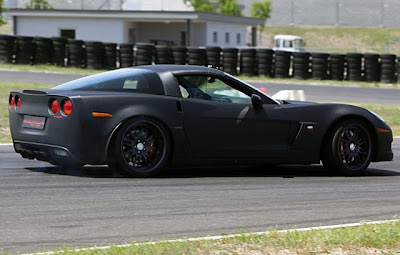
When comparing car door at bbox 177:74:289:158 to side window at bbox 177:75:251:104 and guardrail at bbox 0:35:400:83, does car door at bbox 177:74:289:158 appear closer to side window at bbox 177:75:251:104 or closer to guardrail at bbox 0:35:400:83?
side window at bbox 177:75:251:104

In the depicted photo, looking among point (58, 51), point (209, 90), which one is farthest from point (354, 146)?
point (58, 51)

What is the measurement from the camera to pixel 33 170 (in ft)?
32.8

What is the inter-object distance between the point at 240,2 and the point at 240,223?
88.2m

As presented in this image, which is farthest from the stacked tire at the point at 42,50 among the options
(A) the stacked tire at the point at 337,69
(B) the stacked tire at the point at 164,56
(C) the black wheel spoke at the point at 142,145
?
(C) the black wheel spoke at the point at 142,145

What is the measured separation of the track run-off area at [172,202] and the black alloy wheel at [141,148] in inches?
5.4

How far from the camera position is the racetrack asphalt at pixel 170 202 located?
6.76 m

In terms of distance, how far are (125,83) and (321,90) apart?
836 inches

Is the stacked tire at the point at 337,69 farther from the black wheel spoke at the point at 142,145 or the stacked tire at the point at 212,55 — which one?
the black wheel spoke at the point at 142,145

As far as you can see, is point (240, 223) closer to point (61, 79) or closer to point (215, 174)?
point (215, 174)

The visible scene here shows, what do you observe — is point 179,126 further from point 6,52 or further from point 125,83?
point 6,52

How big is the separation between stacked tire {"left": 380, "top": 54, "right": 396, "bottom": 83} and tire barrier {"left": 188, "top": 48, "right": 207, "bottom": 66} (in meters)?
6.70

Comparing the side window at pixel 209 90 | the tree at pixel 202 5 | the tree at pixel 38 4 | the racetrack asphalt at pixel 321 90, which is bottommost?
the racetrack asphalt at pixel 321 90

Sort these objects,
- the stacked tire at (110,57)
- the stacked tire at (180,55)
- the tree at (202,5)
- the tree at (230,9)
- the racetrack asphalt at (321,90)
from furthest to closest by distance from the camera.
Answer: the tree at (230,9) < the tree at (202,5) < the stacked tire at (110,57) < the stacked tire at (180,55) < the racetrack asphalt at (321,90)

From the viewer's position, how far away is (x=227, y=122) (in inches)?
396
